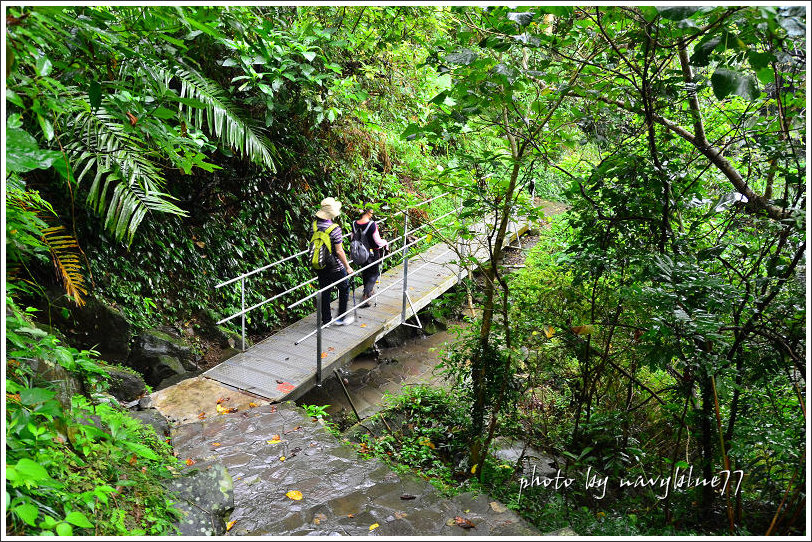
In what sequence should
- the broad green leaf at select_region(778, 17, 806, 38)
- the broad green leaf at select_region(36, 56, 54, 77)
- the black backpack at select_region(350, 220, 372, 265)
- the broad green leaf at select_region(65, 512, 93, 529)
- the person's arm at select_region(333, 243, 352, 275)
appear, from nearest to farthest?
the broad green leaf at select_region(778, 17, 806, 38) < the broad green leaf at select_region(36, 56, 54, 77) < the broad green leaf at select_region(65, 512, 93, 529) < the person's arm at select_region(333, 243, 352, 275) < the black backpack at select_region(350, 220, 372, 265)

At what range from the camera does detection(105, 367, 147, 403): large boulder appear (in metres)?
5.06

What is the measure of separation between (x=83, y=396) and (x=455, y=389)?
10.7ft

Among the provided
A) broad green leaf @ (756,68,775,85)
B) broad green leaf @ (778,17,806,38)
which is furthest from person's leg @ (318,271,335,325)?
broad green leaf @ (778,17,806,38)

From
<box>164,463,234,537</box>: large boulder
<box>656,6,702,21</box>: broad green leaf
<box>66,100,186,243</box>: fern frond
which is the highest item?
<box>656,6,702,21</box>: broad green leaf

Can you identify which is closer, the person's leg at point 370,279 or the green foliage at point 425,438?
the green foliage at point 425,438

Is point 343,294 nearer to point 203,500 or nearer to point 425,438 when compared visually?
point 425,438

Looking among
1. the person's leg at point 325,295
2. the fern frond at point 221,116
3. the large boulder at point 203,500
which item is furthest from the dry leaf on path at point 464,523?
the fern frond at point 221,116

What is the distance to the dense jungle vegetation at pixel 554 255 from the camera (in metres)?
2.30

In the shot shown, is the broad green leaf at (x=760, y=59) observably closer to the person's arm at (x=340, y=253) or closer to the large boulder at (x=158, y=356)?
the person's arm at (x=340, y=253)

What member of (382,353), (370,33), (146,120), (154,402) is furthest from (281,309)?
(146,120)

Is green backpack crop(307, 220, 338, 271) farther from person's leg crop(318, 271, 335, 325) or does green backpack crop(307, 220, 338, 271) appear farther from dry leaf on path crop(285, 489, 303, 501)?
dry leaf on path crop(285, 489, 303, 501)

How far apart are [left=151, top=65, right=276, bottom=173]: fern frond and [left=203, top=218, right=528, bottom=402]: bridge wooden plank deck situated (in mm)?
2304

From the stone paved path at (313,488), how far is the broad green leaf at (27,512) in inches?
60.9

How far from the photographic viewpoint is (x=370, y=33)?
7934 mm
